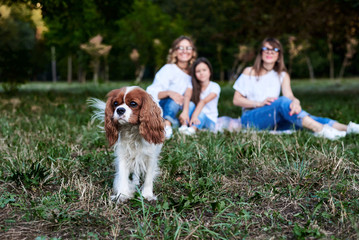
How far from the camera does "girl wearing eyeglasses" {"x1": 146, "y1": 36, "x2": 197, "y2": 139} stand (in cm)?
545

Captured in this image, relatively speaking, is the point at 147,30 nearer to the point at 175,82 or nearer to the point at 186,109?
the point at 175,82

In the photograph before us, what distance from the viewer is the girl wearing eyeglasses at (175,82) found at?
5.45 m

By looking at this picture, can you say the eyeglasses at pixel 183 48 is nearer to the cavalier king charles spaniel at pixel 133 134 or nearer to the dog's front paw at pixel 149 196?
the cavalier king charles spaniel at pixel 133 134

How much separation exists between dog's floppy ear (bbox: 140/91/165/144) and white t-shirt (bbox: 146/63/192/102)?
9.18 ft

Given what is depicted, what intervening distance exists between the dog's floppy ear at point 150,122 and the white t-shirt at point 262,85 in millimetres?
3369

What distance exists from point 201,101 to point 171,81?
0.61 meters

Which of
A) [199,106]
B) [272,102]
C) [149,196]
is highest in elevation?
[272,102]

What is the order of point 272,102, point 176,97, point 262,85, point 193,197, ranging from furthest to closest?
point 262,85, point 176,97, point 272,102, point 193,197

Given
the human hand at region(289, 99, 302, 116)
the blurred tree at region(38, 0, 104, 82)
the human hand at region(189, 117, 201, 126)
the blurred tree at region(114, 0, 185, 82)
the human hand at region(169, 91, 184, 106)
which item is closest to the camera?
the human hand at region(289, 99, 302, 116)

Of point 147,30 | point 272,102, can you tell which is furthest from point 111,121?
point 147,30

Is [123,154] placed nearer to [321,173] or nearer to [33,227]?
[33,227]

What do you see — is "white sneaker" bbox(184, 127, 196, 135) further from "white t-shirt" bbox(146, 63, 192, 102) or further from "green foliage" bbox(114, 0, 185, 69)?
"green foliage" bbox(114, 0, 185, 69)

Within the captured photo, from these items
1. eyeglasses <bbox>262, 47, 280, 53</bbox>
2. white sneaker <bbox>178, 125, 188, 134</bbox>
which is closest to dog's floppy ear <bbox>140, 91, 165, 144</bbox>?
white sneaker <bbox>178, 125, 188, 134</bbox>

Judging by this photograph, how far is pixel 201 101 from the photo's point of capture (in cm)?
544
